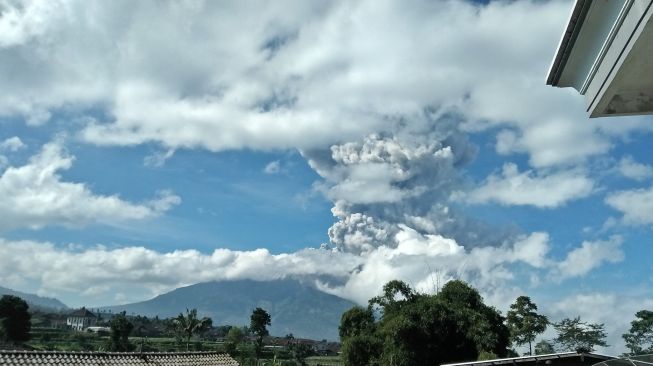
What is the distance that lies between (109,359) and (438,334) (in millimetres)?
19079

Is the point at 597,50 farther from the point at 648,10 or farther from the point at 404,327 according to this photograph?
the point at 404,327

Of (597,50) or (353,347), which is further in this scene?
(353,347)

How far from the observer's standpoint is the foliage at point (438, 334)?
3125 cm

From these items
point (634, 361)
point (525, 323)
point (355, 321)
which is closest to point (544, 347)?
point (525, 323)

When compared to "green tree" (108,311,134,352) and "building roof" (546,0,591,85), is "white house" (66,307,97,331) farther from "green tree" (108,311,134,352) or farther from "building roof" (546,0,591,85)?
"building roof" (546,0,591,85)

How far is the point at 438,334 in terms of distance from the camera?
32719 millimetres

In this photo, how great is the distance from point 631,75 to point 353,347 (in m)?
35.1

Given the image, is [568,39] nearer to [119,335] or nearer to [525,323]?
[525,323]

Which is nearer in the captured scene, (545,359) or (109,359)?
(545,359)

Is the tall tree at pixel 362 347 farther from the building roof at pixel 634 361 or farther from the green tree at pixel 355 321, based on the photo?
the building roof at pixel 634 361

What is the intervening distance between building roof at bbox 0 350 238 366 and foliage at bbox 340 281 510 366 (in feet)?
35.1

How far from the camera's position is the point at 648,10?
2.72m

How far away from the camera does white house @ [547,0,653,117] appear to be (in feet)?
9.55

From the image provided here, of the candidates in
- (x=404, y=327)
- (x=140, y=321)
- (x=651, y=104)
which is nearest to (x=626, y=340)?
(x=404, y=327)
